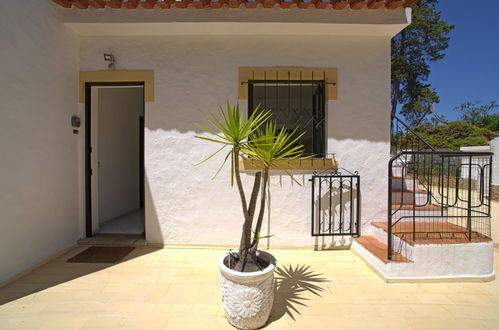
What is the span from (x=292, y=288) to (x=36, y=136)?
136 inches

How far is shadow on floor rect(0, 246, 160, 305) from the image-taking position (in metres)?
2.45

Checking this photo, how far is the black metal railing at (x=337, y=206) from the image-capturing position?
3496 mm

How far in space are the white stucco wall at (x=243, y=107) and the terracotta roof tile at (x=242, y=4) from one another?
42 cm

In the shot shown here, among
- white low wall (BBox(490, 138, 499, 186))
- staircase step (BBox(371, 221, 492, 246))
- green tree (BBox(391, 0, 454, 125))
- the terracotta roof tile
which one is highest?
green tree (BBox(391, 0, 454, 125))

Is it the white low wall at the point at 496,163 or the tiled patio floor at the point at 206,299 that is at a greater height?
the white low wall at the point at 496,163

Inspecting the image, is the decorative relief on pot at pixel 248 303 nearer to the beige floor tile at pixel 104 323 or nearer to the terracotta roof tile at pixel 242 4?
the beige floor tile at pixel 104 323

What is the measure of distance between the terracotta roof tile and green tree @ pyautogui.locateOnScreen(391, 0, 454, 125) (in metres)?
12.5

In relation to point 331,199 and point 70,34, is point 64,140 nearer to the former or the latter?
point 70,34

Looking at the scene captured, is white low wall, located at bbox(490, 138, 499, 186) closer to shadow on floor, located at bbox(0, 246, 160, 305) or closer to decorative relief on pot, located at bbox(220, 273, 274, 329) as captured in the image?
decorative relief on pot, located at bbox(220, 273, 274, 329)

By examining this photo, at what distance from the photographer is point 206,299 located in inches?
93.3

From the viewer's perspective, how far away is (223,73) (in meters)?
3.53

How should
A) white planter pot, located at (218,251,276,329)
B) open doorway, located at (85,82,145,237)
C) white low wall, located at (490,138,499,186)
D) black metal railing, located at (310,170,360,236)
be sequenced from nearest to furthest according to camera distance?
white planter pot, located at (218,251,276,329), black metal railing, located at (310,170,360,236), open doorway, located at (85,82,145,237), white low wall, located at (490,138,499,186)

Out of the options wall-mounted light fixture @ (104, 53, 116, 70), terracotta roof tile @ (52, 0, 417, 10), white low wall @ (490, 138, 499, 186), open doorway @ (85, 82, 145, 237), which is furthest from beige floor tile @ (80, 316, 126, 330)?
white low wall @ (490, 138, 499, 186)

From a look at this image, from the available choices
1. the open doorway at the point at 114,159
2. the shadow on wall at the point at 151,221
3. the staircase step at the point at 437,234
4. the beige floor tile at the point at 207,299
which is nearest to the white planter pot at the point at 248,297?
the beige floor tile at the point at 207,299
